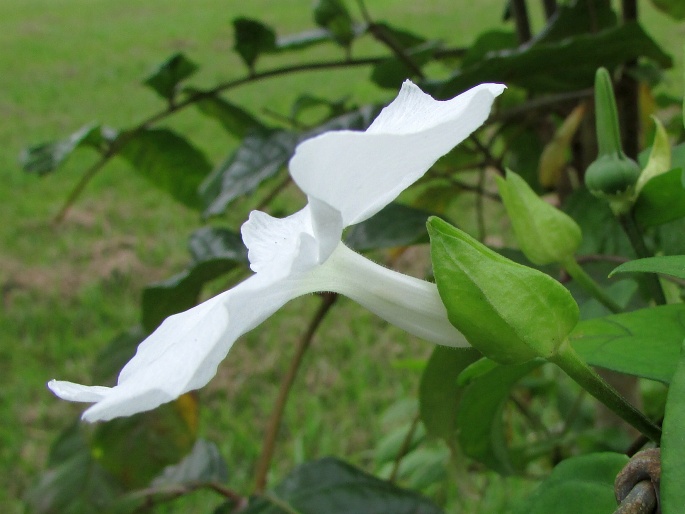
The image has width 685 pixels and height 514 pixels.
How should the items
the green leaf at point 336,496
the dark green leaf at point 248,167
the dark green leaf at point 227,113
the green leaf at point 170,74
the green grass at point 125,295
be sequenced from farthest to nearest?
the green grass at point 125,295
the dark green leaf at point 227,113
the green leaf at point 170,74
the dark green leaf at point 248,167
the green leaf at point 336,496

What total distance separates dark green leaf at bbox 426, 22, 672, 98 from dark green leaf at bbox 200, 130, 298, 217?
172 millimetres

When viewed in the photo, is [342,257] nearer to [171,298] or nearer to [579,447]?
[171,298]

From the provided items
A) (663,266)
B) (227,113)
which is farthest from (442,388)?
(227,113)

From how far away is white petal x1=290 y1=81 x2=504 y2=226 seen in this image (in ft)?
0.76

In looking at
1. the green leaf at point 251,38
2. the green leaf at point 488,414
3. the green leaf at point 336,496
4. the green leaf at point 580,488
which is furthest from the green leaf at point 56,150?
the green leaf at point 580,488

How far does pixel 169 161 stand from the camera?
0.98 m

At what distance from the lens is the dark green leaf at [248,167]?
73 cm

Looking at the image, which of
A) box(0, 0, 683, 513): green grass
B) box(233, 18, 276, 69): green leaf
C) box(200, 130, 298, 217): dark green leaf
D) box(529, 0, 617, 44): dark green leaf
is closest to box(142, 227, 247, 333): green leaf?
box(200, 130, 298, 217): dark green leaf

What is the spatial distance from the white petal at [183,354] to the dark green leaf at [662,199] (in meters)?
0.24

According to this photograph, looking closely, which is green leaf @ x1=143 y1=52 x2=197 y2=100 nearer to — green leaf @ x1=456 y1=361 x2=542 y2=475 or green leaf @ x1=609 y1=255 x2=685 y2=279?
green leaf @ x1=456 y1=361 x2=542 y2=475

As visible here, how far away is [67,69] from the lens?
15.4ft

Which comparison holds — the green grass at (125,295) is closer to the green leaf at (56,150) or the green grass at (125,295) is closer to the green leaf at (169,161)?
the green leaf at (169,161)

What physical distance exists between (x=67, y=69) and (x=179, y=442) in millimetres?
4379

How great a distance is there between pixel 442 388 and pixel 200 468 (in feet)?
1.19
